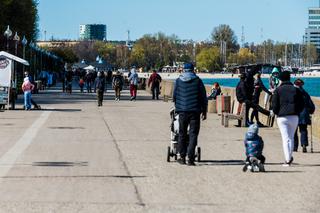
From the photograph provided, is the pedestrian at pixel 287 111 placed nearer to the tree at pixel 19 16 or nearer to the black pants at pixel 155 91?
the black pants at pixel 155 91

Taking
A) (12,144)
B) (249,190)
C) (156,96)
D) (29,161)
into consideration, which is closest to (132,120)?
(12,144)

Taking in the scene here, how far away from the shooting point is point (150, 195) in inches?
458

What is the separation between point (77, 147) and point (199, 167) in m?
4.36

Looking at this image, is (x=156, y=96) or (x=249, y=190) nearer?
(x=249, y=190)

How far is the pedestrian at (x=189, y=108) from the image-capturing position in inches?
595

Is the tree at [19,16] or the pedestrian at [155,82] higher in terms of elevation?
the tree at [19,16]

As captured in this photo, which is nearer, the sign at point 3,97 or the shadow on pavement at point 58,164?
the shadow on pavement at point 58,164

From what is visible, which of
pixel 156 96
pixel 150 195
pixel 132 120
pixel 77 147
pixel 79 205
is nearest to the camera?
pixel 79 205

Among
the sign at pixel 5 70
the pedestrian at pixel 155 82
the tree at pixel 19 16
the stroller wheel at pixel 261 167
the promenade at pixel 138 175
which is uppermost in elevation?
the tree at pixel 19 16

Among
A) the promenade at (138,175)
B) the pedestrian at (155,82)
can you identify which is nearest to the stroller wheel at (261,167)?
the promenade at (138,175)

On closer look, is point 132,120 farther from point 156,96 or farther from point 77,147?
point 156,96

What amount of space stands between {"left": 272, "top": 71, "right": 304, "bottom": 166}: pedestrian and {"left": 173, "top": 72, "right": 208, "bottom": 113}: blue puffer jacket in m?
1.26

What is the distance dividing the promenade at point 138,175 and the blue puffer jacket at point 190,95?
1010 mm

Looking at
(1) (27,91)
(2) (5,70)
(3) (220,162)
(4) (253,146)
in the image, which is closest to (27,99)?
(1) (27,91)
